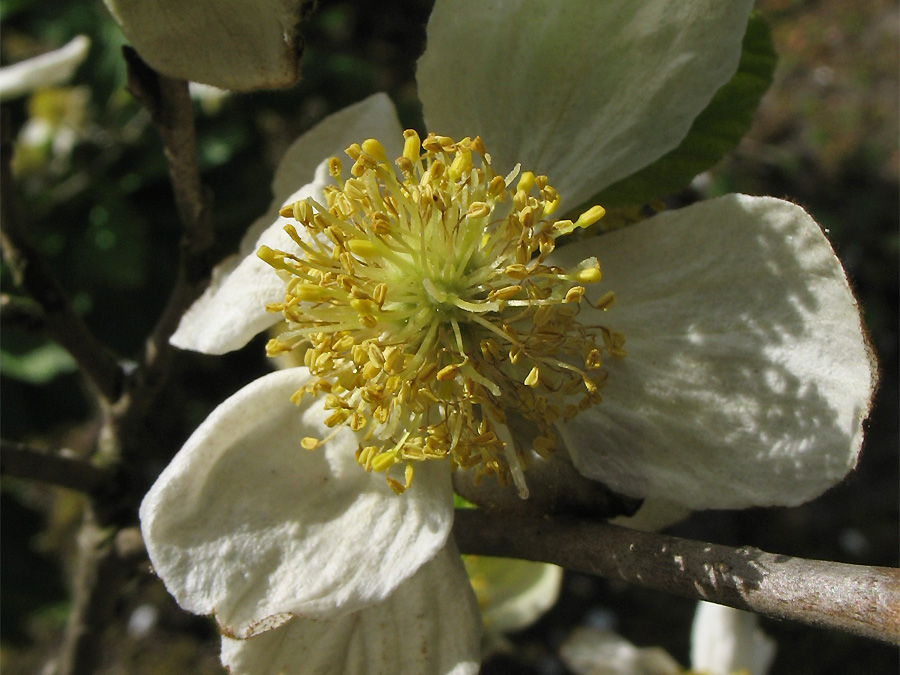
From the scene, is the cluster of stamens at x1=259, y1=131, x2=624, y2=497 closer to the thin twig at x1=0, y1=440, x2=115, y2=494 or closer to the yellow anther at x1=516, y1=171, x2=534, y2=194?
the yellow anther at x1=516, y1=171, x2=534, y2=194

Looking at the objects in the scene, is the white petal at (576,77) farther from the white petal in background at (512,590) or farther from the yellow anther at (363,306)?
the white petal in background at (512,590)

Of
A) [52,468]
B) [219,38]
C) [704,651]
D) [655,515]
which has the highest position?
[219,38]

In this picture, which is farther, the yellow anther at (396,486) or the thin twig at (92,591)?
the thin twig at (92,591)

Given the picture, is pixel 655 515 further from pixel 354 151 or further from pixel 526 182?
pixel 354 151

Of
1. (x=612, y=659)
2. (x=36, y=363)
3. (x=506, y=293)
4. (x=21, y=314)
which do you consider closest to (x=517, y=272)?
(x=506, y=293)

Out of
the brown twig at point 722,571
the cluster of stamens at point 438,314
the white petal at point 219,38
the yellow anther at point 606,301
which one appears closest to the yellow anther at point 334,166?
the cluster of stamens at point 438,314
